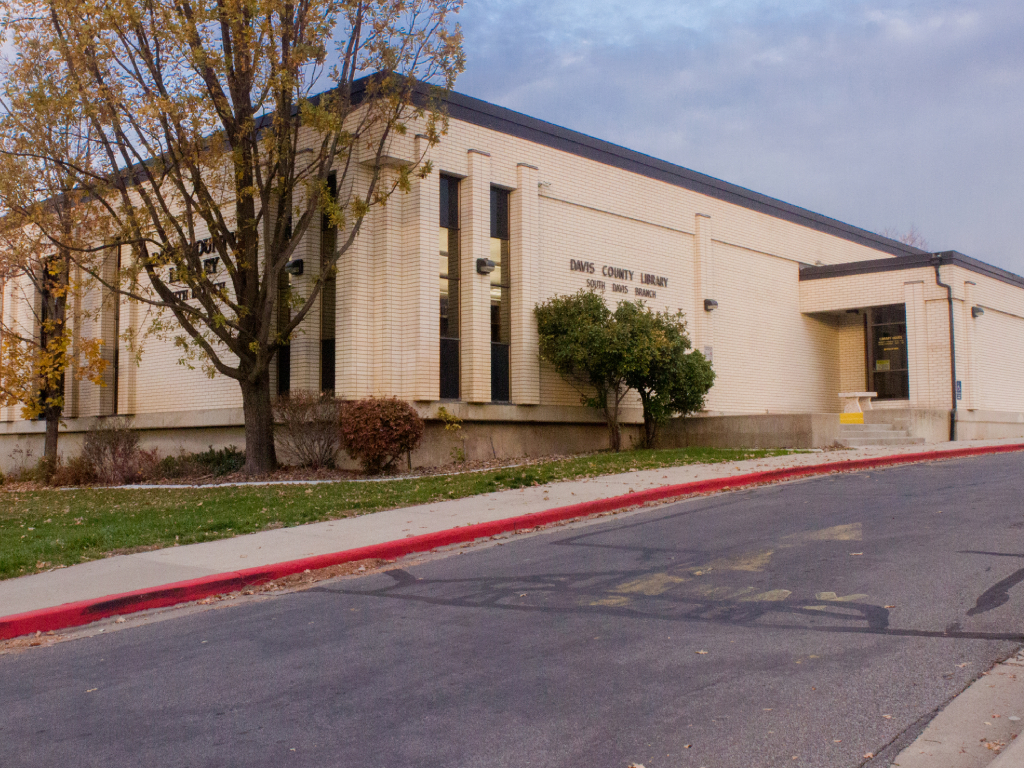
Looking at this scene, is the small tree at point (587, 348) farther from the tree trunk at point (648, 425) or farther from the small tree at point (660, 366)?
the tree trunk at point (648, 425)

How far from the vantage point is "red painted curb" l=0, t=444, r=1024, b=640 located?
7711 millimetres

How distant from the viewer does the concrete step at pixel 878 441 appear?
854 inches

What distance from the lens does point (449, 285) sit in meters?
20.5

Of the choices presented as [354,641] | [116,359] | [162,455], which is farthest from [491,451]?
[354,641]

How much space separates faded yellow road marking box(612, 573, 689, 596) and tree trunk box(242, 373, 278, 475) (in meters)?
11.7

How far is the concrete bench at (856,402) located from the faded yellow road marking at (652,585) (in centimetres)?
1823

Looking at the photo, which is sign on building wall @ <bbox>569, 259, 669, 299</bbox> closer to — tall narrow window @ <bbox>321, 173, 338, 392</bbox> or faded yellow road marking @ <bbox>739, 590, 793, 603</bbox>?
tall narrow window @ <bbox>321, 173, 338, 392</bbox>

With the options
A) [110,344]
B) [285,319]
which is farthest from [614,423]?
[110,344]

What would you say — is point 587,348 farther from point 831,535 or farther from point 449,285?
point 831,535

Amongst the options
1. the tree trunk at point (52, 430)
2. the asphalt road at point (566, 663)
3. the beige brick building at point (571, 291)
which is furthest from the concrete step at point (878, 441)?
the tree trunk at point (52, 430)

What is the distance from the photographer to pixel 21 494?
62.3 feet

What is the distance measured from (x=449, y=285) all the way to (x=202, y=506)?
8349 millimetres

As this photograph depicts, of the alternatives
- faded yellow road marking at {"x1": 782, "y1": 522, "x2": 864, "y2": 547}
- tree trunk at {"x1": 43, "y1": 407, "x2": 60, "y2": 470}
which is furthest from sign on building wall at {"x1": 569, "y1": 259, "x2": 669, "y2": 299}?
faded yellow road marking at {"x1": 782, "y1": 522, "x2": 864, "y2": 547}

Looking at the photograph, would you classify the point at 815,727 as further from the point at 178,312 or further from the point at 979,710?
the point at 178,312
